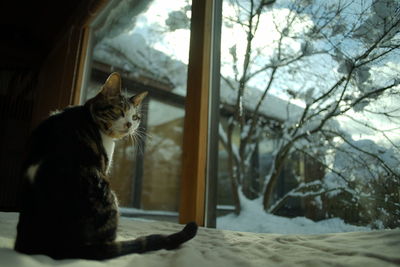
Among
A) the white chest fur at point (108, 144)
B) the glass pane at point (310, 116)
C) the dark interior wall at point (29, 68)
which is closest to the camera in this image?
the white chest fur at point (108, 144)

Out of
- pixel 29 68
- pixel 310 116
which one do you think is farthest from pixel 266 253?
pixel 29 68

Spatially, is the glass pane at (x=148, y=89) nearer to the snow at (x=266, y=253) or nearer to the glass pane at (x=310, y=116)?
the glass pane at (x=310, y=116)

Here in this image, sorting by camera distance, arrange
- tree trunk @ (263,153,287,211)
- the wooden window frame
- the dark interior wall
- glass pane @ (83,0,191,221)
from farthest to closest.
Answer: glass pane @ (83,0,191,221), the dark interior wall, tree trunk @ (263,153,287,211), the wooden window frame

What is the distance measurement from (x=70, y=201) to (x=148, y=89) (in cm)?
314

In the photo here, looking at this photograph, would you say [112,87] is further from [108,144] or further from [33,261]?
[33,261]

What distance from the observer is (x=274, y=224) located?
6.11 ft

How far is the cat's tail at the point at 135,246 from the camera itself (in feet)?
2.34

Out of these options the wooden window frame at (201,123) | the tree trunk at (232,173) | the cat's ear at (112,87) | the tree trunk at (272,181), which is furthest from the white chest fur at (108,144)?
the tree trunk at (272,181)

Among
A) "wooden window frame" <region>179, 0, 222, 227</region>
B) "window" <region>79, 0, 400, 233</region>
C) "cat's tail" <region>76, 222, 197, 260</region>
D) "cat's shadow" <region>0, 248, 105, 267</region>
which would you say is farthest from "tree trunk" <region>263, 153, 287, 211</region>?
"cat's shadow" <region>0, 248, 105, 267</region>

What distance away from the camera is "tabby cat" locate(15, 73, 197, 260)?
709 mm

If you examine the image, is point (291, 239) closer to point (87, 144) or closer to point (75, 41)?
point (87, 144)

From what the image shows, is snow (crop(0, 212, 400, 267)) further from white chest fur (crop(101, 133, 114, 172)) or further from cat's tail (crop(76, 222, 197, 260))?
white chest fur (crop(101, 133, 114, 172))

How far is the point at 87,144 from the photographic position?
862 mm

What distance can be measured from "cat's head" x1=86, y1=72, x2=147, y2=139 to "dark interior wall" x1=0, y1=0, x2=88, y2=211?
1668 mm
